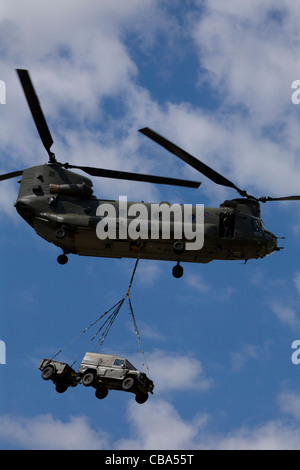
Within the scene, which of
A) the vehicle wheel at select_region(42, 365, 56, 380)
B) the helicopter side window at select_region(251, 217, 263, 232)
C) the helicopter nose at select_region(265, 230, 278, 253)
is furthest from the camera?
the helicopter nose at select_region(265, 230, 278, 253)

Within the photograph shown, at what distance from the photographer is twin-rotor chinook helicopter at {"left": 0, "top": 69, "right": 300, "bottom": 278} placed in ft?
100

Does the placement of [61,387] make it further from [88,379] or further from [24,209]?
[24,209]

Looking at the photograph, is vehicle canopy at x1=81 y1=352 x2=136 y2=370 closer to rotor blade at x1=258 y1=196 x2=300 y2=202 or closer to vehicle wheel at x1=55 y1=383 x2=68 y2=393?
vehicle wheel at x1=55 y1=383 x2=68 y2=393

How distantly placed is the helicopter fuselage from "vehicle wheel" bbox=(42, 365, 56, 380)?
17.7ft

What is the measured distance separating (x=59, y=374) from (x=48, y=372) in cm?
51

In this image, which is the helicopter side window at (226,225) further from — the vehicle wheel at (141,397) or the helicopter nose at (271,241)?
the vehicle wheel at (141,397)

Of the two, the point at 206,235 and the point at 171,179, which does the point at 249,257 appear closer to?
the point at 206,235

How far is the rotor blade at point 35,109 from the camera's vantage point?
28422mm

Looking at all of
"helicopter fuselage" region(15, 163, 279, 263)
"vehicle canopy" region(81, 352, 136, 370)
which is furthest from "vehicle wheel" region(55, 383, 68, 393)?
"helicopter fuselage" region(15, 163, 279, 263)

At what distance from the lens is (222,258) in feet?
105

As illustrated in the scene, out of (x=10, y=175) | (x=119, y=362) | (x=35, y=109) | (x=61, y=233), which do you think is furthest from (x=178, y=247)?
(x=10, y=175)

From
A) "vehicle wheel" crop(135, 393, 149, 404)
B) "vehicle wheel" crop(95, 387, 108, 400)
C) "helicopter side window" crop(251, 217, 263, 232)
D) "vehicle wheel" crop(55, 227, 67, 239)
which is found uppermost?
"helicopter side window" crop(251, 217, 263, 232)
